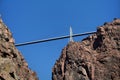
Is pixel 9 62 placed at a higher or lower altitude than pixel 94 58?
lower

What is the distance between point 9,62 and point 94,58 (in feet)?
117

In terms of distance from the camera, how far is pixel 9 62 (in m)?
24.8

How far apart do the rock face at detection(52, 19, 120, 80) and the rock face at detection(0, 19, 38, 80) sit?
74.7 feet

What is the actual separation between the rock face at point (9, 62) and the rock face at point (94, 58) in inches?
896

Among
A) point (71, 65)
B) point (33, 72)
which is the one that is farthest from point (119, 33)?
point (33, 72)

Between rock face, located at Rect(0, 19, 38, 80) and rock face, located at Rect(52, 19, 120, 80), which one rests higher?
rock face, located at Rect(52, 19, 120, 80)

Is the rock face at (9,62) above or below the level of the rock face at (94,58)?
below

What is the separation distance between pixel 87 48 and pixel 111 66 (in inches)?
308

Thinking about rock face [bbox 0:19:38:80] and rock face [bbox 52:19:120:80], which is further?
rock face [bbox 52:19:120:80]

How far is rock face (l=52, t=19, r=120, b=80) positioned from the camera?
55.0 m

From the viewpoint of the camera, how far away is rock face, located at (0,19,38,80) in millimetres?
23562

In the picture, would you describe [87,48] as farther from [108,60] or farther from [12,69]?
[12,69]

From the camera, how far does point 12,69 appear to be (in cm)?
2452

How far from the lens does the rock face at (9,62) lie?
23562 millimetres
